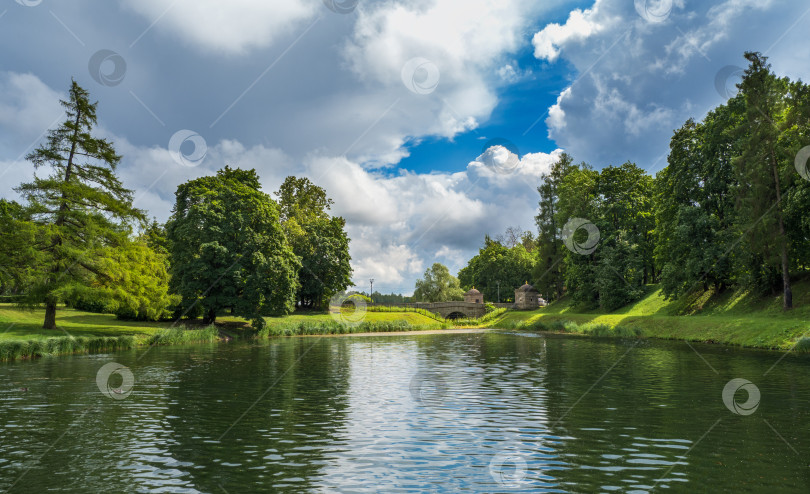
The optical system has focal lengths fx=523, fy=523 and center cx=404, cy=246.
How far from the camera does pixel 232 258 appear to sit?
53.5 m

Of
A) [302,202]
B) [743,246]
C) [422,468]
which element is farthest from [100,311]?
[743,246]

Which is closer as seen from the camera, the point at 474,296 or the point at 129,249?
the point at 129,249

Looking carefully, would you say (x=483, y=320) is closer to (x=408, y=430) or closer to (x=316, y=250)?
(x=316, y=250)

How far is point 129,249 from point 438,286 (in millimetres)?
106675

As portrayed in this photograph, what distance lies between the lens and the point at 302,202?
323ft

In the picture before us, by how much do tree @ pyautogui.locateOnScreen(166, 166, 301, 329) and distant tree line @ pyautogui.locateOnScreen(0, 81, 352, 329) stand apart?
105mm

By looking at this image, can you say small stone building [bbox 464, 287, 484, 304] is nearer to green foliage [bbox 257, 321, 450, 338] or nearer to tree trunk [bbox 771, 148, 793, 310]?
green foliage [bbox 257, 321, 450, 338]

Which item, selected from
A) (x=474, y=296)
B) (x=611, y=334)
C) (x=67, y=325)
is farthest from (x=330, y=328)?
(x=474, y=296)

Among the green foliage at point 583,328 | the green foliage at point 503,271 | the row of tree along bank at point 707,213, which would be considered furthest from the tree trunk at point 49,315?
the green foliage at point 503,271

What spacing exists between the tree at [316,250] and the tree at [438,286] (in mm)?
52863

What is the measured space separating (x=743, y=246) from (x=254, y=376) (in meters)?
43.4

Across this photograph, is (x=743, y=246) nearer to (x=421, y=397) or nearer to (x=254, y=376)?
(x=421, y=397)

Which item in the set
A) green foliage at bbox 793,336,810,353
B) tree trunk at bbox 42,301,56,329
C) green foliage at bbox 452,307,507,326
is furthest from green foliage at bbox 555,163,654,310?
tree trunk at bbox 42,301,56,329

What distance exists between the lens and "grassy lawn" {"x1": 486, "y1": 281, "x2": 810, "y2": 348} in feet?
122
